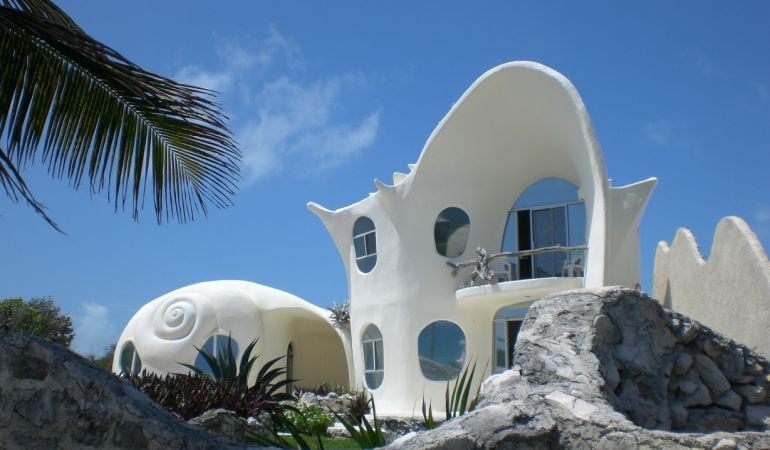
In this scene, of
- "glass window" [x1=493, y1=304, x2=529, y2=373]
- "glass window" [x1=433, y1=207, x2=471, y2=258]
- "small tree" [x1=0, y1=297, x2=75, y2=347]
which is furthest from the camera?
"small tree" [x1=0, y1=297, x2=75, y2=347]

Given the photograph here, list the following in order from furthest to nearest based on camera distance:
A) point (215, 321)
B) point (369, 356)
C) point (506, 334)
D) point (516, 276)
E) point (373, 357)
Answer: point (215, 321), point (369, 356), point (373, 357), point (516, 276), point (506, 334)

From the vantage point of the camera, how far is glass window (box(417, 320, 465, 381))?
779 inches

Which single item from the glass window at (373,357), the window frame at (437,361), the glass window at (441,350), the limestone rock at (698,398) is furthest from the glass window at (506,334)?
the limestone rock at (698,398)

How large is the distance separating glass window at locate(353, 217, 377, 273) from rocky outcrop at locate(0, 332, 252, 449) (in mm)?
17657

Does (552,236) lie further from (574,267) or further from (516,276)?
(574,267)

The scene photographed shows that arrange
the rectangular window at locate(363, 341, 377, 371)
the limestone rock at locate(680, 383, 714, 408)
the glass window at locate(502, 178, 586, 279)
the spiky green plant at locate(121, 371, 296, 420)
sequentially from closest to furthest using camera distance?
the limestone rock at locate(680, 383, 714, 408), the spiky green plant at locate(121, 371, 296, 420), the glass window at locate(502, 178, 586, 279), the rectangular window at locate(363, 341, 377, 371)

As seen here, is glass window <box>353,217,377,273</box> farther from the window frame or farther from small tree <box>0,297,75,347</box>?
small tree <box>0,297,75,347</box>

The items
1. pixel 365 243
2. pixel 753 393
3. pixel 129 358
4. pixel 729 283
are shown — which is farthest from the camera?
pixel 129 358

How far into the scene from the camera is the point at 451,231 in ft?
67.6

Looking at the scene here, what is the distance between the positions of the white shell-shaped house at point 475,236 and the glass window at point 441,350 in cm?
3

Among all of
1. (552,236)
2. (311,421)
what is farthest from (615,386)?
(552,236)

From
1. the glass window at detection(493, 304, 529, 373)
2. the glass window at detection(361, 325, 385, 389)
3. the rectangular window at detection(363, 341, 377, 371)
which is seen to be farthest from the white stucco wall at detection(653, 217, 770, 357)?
the rectangular window at detection(363, 341, 377, 371)

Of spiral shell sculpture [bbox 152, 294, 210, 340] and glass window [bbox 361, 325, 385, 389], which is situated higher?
spiral shell sculpture [bbox 152, 294, 210, 340]

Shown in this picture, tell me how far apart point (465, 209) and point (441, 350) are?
12.9 ft
